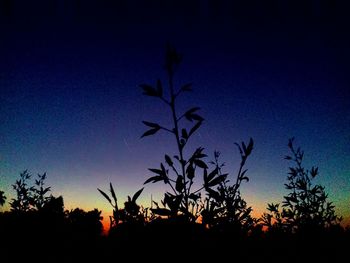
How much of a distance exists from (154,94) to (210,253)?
2445 millimetres

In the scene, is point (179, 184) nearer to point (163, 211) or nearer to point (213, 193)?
point (163, 211)

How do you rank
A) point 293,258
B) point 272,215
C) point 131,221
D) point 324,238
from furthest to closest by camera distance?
1. point 272,215
2. point 324,238
3. point 293,258
4. point 131,221

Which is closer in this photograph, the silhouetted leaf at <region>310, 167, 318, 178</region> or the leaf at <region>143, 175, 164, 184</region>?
the leaf at <region>143, 175, 164, 184</region>

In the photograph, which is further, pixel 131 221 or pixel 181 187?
pixel 181 187

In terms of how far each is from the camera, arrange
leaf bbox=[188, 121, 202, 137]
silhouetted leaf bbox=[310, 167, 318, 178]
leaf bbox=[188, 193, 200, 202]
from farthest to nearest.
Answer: silhouetted leaf bbox=[310, 167, 318, 178] < leaf bbox=[188, 121, 202, 137] < leaf bbox=[188, 193, 200, 202]

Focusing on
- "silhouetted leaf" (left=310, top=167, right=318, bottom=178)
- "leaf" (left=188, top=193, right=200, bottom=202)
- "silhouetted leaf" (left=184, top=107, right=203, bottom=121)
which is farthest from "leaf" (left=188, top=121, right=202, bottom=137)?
"silhouetted leaf" (left=310, top=167, right=318, bottom=178)

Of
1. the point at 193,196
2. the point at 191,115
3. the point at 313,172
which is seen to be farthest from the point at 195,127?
the point at 313,172

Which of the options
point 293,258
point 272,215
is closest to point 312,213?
point 272,215

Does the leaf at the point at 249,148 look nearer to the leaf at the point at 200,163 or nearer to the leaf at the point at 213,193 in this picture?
the leaf at the point at 200,163

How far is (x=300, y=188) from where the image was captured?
10.4m

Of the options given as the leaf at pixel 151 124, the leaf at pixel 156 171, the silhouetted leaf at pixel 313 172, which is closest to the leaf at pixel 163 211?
the leaf at pixel 156 171

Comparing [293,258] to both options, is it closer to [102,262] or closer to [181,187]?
[181,187]

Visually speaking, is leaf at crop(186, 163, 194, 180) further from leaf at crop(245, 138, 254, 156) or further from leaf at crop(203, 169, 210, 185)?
leaf at crop(245, 138, 254, 156)

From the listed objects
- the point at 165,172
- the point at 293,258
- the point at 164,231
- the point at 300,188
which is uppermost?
the point at 300,188
